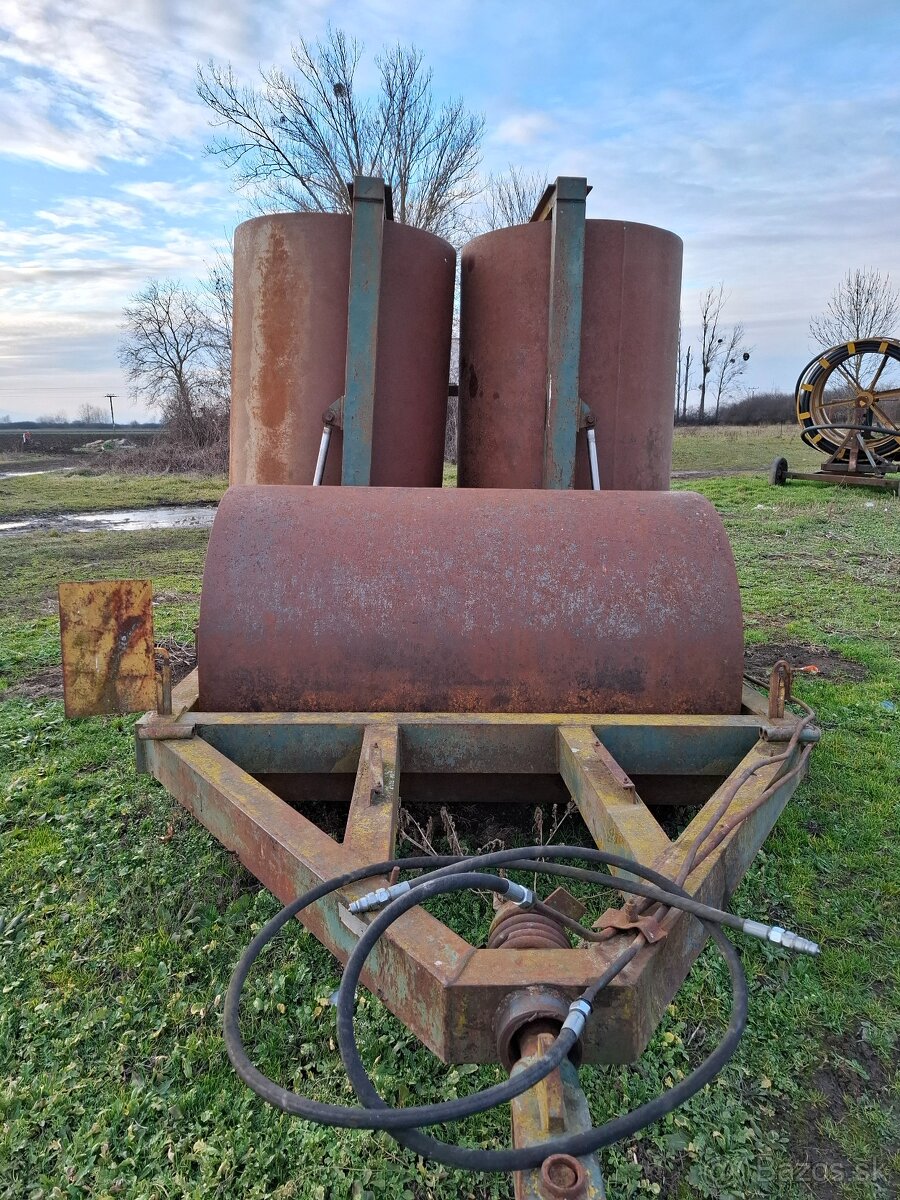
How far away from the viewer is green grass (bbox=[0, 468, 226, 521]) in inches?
596

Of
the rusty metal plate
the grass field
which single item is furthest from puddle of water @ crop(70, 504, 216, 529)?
the rusty metal plate

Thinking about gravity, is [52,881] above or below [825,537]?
below

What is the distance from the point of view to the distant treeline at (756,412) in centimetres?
4894

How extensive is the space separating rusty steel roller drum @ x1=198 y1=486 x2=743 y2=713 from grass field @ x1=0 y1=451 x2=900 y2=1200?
67 centimetres

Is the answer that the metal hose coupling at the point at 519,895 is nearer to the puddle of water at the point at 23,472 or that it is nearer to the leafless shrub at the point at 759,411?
the puddle of water at the point at 23,472

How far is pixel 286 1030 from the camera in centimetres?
210

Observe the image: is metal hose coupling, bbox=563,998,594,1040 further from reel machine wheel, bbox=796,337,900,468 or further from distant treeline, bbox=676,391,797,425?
distant treeline, bbox=676,391,797,425

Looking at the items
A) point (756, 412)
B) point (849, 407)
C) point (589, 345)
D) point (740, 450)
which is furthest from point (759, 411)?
point (589, 345)

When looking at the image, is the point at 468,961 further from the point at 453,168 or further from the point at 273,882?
the point at 453,168

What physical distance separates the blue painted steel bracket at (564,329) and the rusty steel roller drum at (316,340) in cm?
61

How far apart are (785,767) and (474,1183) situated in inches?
49.1

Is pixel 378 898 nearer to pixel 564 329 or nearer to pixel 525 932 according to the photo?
pixel 525 932

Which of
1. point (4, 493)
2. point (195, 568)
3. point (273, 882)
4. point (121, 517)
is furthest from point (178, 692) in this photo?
point (4, 493)

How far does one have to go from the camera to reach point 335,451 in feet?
12.2
